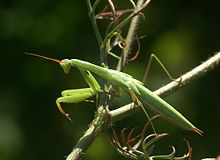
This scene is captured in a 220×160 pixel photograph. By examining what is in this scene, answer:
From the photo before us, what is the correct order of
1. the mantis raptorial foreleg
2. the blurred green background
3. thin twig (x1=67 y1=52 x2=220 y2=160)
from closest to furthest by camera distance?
1. thin twig (x1=67 y1=52 x2=220 y2=160)
2. the mantis raptorial foreleg
3. the blurred green background

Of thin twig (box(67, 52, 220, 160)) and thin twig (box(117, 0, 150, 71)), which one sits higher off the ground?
thin twig (box(117, 0, 150, 71))

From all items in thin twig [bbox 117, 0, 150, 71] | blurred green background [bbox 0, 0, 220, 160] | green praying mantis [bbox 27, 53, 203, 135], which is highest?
thin twig [bbox 117, 0, 150, 71]

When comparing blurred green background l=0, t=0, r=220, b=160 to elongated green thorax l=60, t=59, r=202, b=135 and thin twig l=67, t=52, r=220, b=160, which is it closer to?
elongated green thorax l=60, t=59, r=202, b=135

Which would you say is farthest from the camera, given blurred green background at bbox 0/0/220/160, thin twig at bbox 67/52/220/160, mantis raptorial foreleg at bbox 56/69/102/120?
blurred green background at bbox 0/0/220/160

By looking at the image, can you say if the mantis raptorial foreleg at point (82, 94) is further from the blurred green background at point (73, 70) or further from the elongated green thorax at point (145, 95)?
the blurred green background at point (73, 70)

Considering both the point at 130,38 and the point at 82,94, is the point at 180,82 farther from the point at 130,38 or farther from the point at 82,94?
the point at 82,94

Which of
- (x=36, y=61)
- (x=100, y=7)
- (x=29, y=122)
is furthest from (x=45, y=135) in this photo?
(x=100, y=7)

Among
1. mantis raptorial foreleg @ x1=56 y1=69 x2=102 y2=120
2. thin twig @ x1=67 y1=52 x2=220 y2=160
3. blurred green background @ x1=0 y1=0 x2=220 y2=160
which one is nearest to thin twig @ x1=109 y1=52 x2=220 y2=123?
thin twig @ x1=67 y1=52 x2=220 y2=160

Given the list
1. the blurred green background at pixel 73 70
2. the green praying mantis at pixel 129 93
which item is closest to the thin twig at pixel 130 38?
the green praying mantis at pixel 129 93

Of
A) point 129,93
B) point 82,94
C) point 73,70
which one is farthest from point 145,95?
point 73,70

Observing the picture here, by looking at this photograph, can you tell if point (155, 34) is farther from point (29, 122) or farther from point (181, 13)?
point (29, 122)
